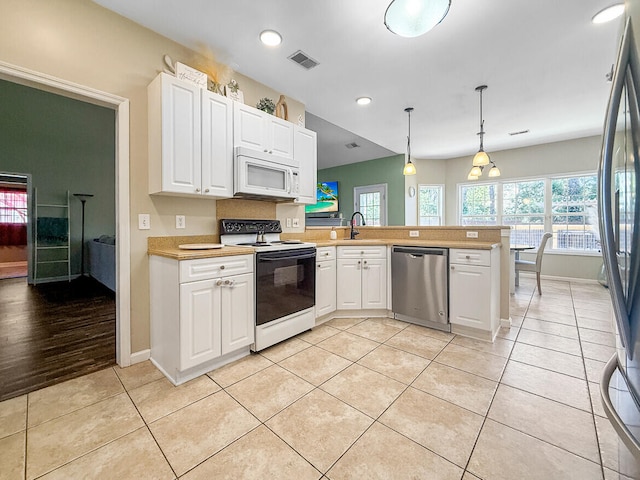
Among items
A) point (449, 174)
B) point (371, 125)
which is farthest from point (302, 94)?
point (449, 174)

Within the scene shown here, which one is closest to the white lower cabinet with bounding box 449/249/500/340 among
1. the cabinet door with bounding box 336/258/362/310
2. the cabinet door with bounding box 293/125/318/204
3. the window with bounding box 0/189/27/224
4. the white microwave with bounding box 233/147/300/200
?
the cabinet door with bounding box 336/258/362/310

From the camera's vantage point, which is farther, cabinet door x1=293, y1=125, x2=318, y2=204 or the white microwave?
cabinet door x1=293, y1=125, x2=318, y2=204

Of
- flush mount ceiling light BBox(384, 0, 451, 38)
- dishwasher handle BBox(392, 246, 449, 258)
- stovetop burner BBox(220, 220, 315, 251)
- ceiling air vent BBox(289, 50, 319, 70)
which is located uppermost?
ceiling air vent BBox(289, 50, 319, 70)

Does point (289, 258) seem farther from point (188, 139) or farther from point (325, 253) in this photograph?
point (188, 139)

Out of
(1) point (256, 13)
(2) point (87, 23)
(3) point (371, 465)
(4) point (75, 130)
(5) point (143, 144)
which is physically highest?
(4) point (75, 130)

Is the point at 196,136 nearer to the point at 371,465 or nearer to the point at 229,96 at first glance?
the point at 229,96

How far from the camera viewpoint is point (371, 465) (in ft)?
4.10

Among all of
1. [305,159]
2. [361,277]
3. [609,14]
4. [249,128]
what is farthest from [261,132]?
[609,14]

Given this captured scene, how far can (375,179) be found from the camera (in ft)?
21.5

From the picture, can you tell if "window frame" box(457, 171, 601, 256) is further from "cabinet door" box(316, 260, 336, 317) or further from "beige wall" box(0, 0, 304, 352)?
"beige wall" box(0, 0, 304, 352)

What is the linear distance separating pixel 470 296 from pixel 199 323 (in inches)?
93.7

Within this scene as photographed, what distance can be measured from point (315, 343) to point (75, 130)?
6280 millimetres

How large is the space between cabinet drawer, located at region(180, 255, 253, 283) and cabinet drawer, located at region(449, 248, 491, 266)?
1919 millimetres

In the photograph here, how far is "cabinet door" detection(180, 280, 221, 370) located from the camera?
1.86m
